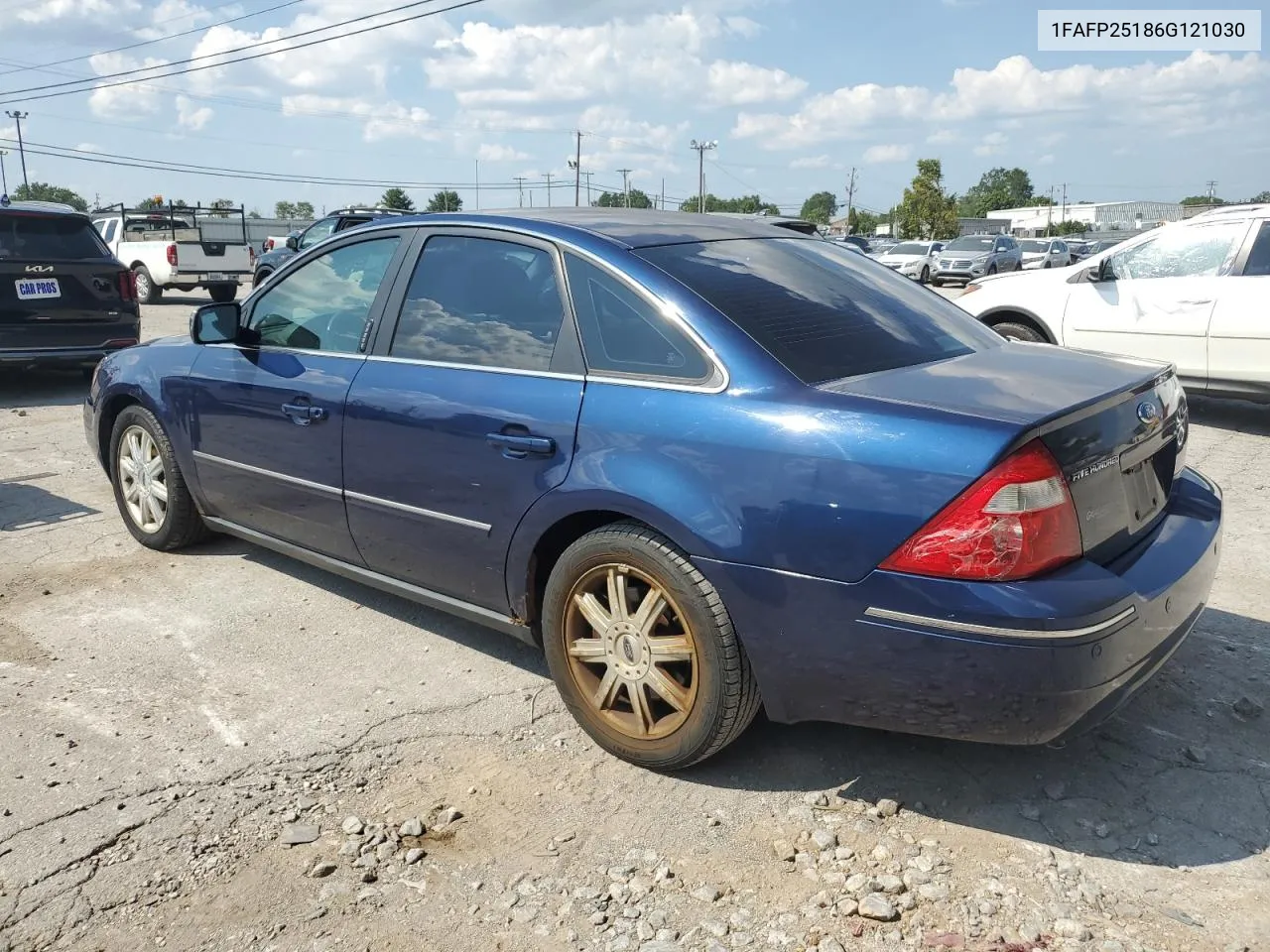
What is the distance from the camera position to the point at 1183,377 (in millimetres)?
7789

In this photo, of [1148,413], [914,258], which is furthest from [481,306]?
[914,258]

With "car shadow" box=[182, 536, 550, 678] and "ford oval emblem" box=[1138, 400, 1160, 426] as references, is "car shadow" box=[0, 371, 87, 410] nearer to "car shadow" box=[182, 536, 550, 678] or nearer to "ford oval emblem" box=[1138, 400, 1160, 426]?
"car shadow" box=[182, 536, 550, 678]

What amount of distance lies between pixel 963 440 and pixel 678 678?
109cm

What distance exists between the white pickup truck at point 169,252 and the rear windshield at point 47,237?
31.1 feet

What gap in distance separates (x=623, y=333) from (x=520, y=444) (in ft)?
1.56

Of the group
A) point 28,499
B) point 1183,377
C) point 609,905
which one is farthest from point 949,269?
point 609,905

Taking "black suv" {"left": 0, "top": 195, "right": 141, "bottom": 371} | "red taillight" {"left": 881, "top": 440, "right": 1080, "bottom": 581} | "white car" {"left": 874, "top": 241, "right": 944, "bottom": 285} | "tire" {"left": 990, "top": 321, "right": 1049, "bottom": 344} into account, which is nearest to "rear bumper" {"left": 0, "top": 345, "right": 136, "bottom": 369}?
"black suv" {"left": 0, "top": 195, "right": 141, "bottom": 371}

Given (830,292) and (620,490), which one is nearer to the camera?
(620,490)

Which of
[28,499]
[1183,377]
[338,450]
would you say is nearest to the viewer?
[338,450]

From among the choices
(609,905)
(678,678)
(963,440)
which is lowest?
(609,905)

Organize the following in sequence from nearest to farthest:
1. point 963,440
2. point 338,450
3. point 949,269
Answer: point 963,440, point 338,450, point 949,269

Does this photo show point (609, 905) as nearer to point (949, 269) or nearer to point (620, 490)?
point (620, 490)

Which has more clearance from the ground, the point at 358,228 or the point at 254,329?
the point at 358,228

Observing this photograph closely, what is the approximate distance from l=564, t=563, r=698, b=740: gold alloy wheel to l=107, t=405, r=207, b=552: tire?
259 cm
